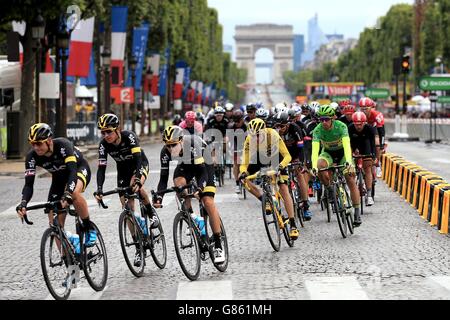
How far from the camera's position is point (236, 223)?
17.6 meters

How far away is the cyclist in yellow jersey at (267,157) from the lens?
14305mm

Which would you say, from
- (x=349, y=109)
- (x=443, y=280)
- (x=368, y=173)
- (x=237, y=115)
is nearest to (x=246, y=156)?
(x=443, y=280)

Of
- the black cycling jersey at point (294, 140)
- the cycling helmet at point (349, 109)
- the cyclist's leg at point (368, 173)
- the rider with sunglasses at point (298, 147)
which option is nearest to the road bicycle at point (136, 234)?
the rider with sunglasses at point (298, 147)

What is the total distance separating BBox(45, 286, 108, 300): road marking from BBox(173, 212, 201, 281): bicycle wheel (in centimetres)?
90

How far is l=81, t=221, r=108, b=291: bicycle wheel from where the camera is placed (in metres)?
10.9

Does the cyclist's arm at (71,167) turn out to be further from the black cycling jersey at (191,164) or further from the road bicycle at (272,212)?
the road bicycle at (272,212)

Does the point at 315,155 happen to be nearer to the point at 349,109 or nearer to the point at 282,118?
the point at 282,118

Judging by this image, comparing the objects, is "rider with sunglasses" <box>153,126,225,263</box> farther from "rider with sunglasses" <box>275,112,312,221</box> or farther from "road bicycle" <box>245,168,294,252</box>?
"rider with sunglasses" <box>275,112,312,221</box>

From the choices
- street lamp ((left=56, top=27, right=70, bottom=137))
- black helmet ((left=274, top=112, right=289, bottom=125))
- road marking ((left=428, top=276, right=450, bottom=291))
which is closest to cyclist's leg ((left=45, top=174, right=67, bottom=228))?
road marking ((left=428, top=276, right=450, bottom=291))

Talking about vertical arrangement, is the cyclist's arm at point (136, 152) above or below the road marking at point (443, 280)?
above

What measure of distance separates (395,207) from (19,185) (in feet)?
Answer: 34.0

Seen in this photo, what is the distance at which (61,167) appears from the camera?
36.7 feet

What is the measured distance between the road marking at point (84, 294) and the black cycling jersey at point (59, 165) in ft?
3.34

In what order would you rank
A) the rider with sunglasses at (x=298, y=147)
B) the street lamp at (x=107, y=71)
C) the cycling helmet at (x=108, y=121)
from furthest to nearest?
the street lamp at (x=107, y=71)
the rider with sunglasses at (x=298, y=147)
the cycling helmet at (x=108, y=121)
